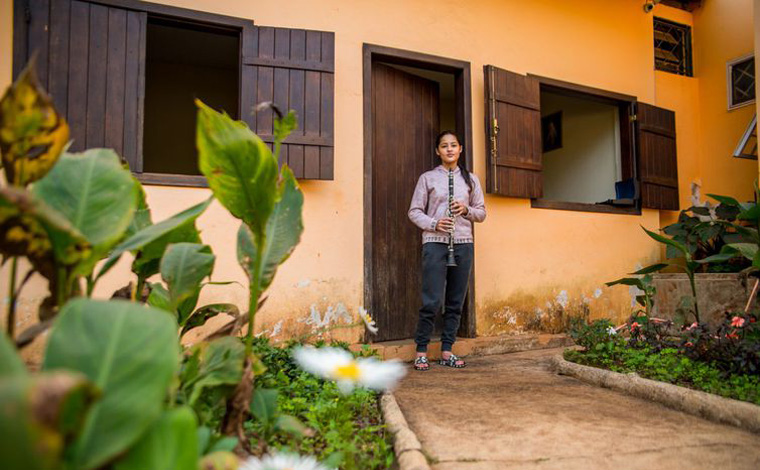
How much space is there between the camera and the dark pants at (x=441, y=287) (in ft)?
13.2

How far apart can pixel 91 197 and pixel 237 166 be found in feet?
0.90

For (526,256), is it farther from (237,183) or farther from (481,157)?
(237,183)

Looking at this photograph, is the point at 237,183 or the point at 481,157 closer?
the point at 237,183

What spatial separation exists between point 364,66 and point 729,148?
448 centimetres

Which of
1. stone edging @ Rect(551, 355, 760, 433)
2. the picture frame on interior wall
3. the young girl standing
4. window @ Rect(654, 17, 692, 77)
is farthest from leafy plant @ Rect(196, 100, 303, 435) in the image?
the picture frame on interior wall

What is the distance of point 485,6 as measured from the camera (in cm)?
513

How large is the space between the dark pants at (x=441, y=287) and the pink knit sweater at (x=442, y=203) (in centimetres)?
8

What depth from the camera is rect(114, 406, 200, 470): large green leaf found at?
2.32 feet

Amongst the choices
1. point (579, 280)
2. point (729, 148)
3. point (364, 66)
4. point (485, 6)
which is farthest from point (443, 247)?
point (729, 148)

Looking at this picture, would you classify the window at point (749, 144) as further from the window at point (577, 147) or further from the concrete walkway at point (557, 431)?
the concrete walkway at point (557, 431)

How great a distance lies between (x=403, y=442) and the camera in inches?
79.2

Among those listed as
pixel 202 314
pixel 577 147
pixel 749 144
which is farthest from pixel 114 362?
pixel 577 147

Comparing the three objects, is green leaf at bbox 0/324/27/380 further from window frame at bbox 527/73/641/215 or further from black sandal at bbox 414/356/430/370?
window frame at bbox 527/73/641/215

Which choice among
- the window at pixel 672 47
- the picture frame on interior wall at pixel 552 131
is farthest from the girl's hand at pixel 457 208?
the window at pixel 672 47
